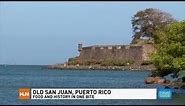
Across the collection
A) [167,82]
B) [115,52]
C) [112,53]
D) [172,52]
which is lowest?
[112,53]

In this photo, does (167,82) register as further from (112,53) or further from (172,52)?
(112,53)

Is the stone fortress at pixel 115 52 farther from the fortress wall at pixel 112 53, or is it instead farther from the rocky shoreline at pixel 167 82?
the rocky shoreline at pixel 167 82

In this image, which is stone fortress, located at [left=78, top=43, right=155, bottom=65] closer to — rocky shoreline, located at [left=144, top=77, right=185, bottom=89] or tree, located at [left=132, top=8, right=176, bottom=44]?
tree, located at [left=132, top=8, right=176, bottom=44]

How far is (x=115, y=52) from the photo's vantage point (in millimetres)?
139000

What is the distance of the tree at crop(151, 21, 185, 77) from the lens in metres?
48.4

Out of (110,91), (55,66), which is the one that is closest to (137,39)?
(55,66)

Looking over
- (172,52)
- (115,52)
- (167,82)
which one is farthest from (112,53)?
(172,52)

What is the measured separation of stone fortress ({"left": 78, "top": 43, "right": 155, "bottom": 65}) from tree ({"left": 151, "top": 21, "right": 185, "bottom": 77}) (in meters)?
75.8

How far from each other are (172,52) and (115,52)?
89135mm

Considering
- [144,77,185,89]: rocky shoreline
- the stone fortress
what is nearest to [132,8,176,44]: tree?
the stone fortress

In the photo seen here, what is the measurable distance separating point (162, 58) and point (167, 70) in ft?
5.25

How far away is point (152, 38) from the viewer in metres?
127

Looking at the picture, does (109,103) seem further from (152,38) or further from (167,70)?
(152,38)

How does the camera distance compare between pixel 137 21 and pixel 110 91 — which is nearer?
pixel 110 91
